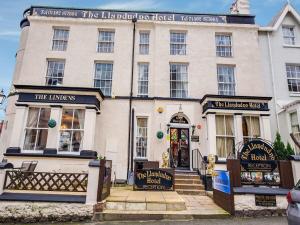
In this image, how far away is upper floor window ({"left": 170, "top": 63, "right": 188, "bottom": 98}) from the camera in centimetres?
1489

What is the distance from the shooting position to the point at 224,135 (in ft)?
43.5

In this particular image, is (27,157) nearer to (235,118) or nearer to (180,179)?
(180,179)

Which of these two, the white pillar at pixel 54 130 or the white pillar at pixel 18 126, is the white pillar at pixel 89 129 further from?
the white pillar at pixel 18 126

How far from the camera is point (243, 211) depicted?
769cm

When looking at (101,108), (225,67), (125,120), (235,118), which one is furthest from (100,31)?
(235,118)

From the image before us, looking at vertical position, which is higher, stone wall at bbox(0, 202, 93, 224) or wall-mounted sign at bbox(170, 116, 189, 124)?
wall-mounted sign at bbox(170, 116, 189, 124)

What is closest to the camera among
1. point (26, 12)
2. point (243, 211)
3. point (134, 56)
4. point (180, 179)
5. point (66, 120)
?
point (243, 211)

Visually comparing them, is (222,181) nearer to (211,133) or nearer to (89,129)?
(211,133)

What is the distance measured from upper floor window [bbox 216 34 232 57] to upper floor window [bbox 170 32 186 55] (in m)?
2.63

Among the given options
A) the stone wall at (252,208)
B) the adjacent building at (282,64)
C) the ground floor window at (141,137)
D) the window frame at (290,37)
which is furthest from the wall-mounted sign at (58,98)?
the window frame at (290,37)

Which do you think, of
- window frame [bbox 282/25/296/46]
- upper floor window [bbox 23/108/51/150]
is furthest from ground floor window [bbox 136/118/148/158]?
window frame [bbox 282/25/296/46]

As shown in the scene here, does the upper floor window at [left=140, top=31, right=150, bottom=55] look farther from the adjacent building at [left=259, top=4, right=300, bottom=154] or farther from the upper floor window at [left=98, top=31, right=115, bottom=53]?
the adjacent building at [left=259, top=4, right=300, bottom=154]

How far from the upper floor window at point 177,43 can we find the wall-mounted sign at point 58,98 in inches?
283

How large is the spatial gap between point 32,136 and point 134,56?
28.5 ft
